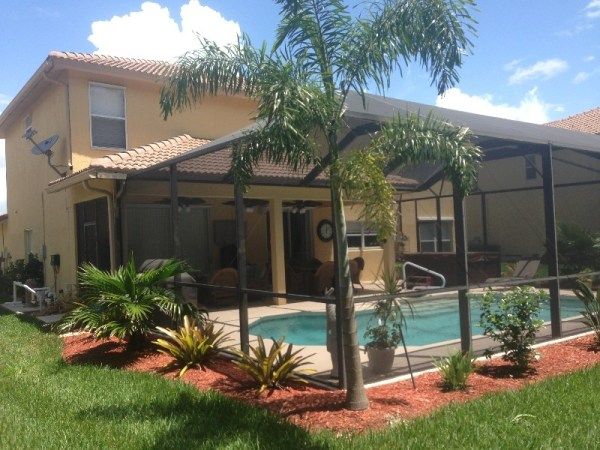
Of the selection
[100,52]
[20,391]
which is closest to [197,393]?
[20,391]

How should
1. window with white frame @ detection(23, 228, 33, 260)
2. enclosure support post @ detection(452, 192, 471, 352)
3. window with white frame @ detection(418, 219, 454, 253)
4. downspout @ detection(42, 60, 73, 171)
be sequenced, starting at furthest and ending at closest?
window with white frame @ detection(418, 219, 454, 253)
window with white frame @ detection(23, 228, 33, 260)
downspout @ detection(42, 60, 73, 171)
enclosure support post @ detection(452, 192, 471, 352)

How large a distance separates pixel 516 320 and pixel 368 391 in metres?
2.10

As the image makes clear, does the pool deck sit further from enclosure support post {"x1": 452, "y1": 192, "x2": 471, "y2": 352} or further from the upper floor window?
the upper floor window

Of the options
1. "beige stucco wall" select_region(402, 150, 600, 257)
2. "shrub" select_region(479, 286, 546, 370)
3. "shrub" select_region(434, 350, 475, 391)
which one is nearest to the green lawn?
"shrub" select_region(434, 350, 475, 391)

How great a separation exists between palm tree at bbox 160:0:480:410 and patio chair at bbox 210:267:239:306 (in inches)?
274

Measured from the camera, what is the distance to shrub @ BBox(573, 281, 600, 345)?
826cm

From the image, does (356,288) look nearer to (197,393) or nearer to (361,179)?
(197,393)

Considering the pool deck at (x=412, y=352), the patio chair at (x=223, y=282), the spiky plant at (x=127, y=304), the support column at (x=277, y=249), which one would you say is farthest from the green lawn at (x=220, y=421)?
the support column at (x=277, y=249)

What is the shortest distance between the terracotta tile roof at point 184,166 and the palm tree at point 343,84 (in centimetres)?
392

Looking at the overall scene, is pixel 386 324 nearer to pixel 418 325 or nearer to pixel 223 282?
pixel 418 325

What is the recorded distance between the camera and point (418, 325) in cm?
787

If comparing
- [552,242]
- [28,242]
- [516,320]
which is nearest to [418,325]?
[516,320]

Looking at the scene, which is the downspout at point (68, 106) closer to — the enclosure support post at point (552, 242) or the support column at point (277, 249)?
the support column at point (277, 249)

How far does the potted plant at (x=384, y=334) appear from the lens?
21.7 feet
